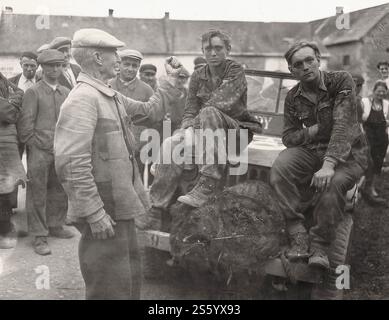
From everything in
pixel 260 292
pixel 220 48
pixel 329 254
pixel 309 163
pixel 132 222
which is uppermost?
pixel 220 48

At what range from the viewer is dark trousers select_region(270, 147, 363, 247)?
343 centimetres

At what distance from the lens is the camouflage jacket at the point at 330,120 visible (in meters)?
3.59

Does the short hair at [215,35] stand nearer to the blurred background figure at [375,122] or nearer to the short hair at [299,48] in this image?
the short hair at [299,48]

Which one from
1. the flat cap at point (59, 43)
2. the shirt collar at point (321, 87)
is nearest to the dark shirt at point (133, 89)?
the flat cap at point (59, 43)

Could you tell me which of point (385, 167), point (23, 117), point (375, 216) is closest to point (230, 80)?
point (23, 117)

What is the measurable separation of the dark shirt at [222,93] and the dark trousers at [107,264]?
4.85 ft

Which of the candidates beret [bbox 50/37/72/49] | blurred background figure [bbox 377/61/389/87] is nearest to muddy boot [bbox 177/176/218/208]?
beret [bbox 50/37/72/49]

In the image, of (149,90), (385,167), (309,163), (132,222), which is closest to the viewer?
(132,222)

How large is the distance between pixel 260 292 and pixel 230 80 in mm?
1769

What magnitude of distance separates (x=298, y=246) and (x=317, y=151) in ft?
2.65

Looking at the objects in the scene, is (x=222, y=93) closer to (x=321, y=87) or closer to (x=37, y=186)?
(x=321, y=87)

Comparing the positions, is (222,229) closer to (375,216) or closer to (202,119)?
(202,119)

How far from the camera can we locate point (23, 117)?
497 centimetres

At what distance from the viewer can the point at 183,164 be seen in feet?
13.2
